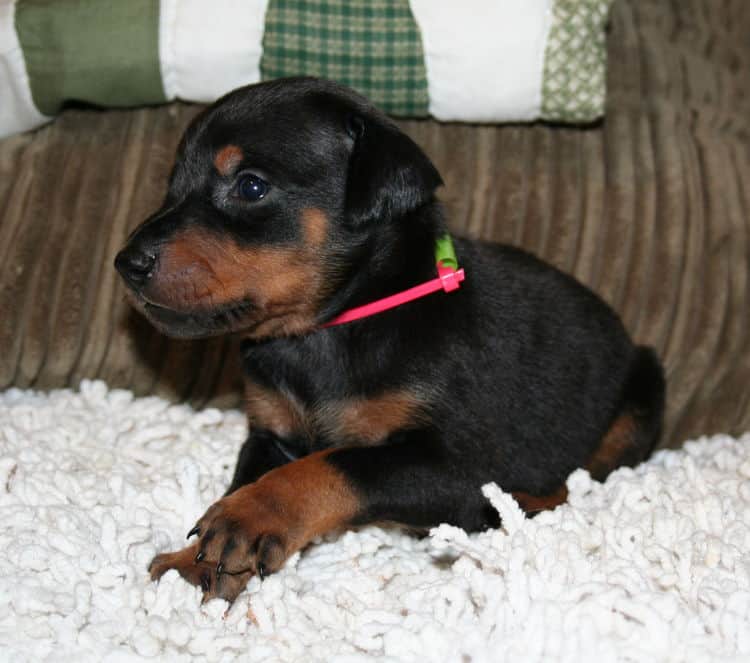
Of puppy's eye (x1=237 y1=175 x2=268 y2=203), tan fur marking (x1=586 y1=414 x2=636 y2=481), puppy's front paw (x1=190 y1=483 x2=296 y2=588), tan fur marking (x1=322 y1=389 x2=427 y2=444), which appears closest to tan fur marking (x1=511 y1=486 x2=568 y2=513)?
tan fur marking (x1=586 y1=414 x2=636 y2=481)

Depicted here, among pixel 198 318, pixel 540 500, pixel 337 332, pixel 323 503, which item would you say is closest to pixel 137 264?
pixel 198 318

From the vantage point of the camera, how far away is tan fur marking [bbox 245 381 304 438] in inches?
136

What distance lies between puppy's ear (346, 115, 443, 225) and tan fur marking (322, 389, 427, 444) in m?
0.56

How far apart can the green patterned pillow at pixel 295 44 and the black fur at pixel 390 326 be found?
896 millimetres

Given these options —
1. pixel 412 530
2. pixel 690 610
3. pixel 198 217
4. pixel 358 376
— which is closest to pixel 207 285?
pixel 198 217

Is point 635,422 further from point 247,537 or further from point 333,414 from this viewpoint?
point 247,537

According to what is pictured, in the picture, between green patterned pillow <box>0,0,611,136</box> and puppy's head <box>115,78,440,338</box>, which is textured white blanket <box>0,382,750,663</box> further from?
green patterned pillow <box>0,0,611,136</box>

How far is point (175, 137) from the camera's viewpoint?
14.2 ft

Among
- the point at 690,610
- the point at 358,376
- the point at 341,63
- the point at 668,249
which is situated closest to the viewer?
the point at 690,610

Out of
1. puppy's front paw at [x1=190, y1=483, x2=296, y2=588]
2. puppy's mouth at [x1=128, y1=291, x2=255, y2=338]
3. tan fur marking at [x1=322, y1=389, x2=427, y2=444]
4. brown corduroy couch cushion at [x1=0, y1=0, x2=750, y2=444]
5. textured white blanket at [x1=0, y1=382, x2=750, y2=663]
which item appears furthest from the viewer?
brown corduroy couch cushion at [x1=0, y1=0, x2=750, y2=444]

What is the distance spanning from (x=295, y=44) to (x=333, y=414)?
1.64 m

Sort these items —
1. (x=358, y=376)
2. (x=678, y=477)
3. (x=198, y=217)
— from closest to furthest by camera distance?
(x=198, y=217), (x=358, y=376), (x=678, y=477)

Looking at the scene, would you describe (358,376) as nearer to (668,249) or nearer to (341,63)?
(341,63)

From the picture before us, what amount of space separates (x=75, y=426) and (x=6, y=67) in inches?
58.5
